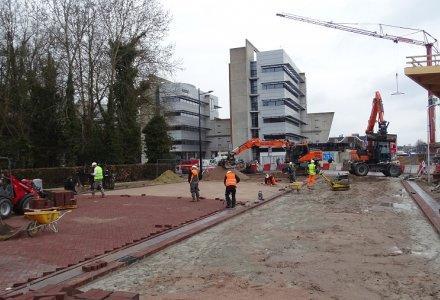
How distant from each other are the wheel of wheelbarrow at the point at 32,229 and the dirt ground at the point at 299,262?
13.1 ft

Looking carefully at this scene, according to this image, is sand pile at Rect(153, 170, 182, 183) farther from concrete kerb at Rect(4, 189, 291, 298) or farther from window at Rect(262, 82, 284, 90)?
window at Rect(262, 82, 284, 90)

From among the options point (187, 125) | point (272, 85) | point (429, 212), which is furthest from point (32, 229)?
point (187, 125)

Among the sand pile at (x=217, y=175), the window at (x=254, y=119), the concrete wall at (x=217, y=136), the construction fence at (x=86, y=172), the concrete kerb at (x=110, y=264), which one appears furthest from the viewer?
the concrete wall at (x=217, y=136)

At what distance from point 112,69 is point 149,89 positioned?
5.37m

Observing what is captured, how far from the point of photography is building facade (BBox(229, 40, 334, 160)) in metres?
94.7

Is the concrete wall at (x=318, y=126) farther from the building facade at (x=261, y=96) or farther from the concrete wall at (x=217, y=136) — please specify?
→ the concrete wall at (x=217, y=136)

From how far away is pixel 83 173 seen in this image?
32.3 m

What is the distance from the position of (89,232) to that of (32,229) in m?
1.49

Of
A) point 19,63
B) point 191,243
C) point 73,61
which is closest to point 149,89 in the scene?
point 73,61

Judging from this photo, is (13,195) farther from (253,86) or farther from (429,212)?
(253,86)

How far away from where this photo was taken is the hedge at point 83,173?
3031 cm

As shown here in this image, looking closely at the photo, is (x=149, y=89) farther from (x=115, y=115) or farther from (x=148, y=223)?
(x=148, y=223)

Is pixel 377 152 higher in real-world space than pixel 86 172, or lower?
higher

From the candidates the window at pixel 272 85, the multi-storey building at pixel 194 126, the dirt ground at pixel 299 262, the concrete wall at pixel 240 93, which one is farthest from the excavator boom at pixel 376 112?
the concrete wall at pixel 240 93
